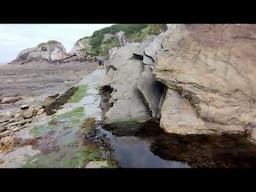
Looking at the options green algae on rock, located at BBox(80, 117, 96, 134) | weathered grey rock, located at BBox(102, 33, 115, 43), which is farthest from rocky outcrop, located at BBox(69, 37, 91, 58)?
green algae on rock, located at BBox(80, 117, 96, 134)

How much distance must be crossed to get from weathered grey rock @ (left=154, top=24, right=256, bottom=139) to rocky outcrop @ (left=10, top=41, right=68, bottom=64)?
83.6m

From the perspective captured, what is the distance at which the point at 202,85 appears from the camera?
10.3 meters

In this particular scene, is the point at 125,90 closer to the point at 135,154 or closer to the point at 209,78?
the point at 209,78

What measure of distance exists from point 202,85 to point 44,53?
93284 millimetres

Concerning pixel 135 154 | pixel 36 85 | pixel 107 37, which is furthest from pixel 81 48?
pixel 135 154

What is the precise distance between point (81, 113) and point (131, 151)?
525 cm

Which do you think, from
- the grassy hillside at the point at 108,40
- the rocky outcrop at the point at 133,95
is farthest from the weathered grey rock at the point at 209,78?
the grassy hillside at the point at 108,40

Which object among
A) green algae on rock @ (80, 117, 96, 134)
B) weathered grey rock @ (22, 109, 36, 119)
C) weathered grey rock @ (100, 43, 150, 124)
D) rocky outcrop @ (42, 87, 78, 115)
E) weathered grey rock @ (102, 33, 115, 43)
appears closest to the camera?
green algae on rock @ (80, 117, 96, 134)

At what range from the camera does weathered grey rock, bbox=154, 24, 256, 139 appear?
32.1 feet

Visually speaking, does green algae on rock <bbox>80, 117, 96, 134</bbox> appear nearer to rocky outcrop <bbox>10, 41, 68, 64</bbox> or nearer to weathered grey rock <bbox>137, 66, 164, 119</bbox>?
weathered grey rock <bbox>137, 66, 164, 119</bbox>

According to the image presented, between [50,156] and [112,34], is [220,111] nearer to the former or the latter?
[50,156]

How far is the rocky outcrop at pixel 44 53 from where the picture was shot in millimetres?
94062

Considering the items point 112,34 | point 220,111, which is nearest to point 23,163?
point 220,111

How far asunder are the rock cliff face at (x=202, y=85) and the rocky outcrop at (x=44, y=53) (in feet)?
272
